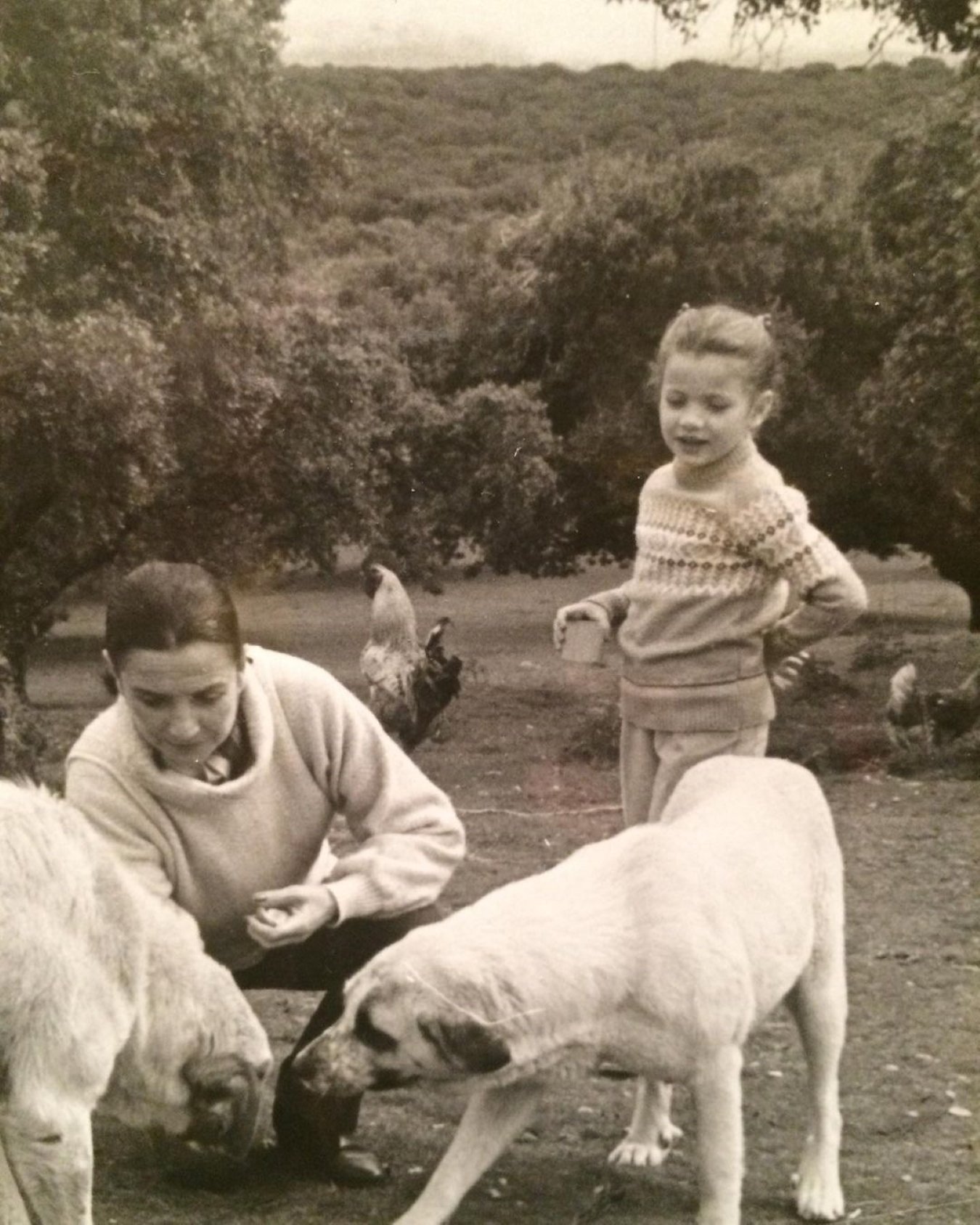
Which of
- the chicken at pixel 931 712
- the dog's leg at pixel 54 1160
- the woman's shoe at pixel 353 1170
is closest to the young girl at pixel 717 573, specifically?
the woman's shoe at pixel 353 1170

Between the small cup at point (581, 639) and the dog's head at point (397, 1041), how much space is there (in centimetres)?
91

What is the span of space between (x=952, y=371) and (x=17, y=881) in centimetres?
247

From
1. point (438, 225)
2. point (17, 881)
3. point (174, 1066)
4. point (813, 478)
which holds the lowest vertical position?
point (174, 1066)

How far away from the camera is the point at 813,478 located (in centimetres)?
346

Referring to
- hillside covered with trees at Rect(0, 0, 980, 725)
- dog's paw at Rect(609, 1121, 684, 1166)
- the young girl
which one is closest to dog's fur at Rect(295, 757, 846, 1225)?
dog's paw at Rect(609, 1121, 684, 1166)

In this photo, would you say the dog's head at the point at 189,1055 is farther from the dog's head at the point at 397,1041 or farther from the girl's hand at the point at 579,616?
the girl's hand at the point at 579,616

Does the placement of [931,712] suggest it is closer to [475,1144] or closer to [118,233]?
[475,1144]

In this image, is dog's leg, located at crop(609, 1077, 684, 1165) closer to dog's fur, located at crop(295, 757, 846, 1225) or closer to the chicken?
dog's fur, located at crop(295, 757, 846, 1225)

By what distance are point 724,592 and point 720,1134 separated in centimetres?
103

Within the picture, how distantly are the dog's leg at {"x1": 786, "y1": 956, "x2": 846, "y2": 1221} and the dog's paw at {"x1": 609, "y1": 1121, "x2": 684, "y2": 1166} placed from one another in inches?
10.4

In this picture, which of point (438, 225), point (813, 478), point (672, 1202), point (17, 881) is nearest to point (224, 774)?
point (17, 881)

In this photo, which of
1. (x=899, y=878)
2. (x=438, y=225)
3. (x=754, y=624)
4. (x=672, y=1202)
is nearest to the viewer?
(x=672, y=1202)

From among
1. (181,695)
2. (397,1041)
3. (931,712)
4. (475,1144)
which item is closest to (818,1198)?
(475,1144)

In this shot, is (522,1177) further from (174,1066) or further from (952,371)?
(952,371)
